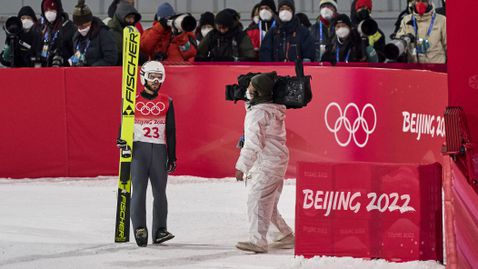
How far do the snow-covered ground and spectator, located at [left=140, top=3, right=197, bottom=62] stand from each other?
1.87 metres

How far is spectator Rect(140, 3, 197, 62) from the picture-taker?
56.8ft

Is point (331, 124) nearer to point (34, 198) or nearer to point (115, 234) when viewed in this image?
point (34, 198)

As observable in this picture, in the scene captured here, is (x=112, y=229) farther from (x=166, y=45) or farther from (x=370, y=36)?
(x=370, y=36)

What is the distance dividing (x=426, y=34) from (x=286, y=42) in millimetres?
2111

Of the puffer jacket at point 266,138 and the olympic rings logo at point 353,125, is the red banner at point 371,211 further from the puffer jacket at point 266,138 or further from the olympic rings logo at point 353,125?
the olympic rings logo at point 353,125

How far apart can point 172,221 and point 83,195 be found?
264cm

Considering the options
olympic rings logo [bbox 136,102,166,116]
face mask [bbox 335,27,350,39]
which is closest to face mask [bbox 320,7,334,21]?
face mask [bbox 335,27,350,39]

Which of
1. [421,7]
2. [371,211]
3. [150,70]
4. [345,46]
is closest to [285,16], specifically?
[345,46]

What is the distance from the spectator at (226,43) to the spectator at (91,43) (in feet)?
4.16

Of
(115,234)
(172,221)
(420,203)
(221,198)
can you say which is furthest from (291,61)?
(420,203)

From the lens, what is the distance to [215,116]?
55.2 ft

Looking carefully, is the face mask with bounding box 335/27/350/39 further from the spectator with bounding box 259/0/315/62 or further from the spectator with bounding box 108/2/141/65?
the spectator with bounding box 108/2/141/65

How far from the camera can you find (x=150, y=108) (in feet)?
38.0

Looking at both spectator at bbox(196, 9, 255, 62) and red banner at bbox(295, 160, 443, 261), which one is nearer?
red banner at bbox(295, 160, 443, 261)
